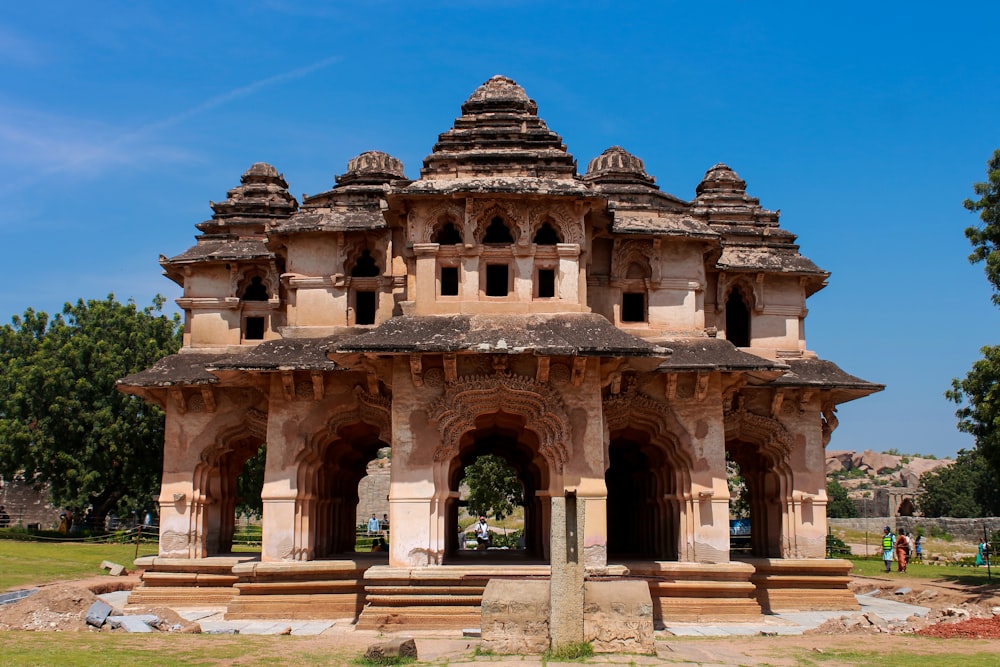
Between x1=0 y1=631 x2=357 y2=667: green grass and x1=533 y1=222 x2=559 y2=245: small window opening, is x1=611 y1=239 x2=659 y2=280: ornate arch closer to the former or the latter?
x1=533 y1=222 x2=559 y2=245: small window opening

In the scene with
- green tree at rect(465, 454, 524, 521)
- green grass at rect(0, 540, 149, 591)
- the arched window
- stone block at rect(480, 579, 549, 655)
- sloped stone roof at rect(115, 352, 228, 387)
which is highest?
the arched window

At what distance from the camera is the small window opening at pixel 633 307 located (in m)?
20.0

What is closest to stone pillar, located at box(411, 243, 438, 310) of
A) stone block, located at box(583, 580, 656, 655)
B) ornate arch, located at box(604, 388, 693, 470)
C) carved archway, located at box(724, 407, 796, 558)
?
ornate arch, located at box(604, 388, 693, 470)

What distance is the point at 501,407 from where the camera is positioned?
54.4ft

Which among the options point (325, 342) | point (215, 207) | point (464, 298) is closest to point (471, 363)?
point (464, 298)

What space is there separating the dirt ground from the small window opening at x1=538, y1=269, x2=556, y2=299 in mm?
6329

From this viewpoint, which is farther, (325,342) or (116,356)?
(116,356)

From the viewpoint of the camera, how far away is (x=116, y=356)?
37.3 metres

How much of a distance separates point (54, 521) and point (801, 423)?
1531 inches

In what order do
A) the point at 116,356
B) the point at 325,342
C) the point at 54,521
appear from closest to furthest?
the point at 325,342
the point at 116,356
the point at 54,521

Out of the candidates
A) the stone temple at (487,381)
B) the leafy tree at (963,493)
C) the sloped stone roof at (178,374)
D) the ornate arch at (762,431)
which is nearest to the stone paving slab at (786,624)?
the stone temple at (487,381)

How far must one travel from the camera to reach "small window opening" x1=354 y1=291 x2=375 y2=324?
2016 cm

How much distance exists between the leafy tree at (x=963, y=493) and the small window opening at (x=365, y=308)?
51407mm

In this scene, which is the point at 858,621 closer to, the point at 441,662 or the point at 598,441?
the point at 598,441
